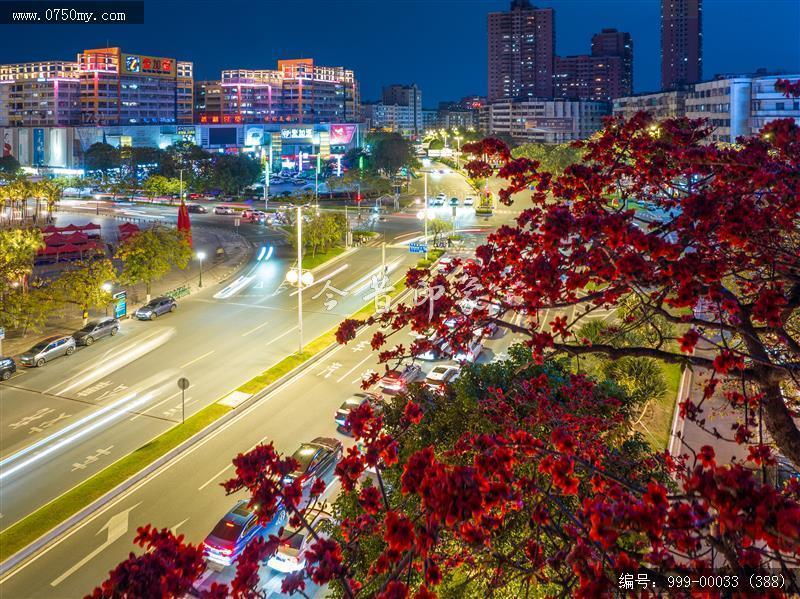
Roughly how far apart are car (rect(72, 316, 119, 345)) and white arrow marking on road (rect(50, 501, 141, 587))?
15.4 m

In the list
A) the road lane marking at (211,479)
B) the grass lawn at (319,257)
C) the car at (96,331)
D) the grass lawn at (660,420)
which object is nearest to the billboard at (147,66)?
the grass lawn at (319,257)

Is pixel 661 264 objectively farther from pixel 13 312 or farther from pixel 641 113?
pixel 13 312

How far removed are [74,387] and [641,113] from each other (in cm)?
2421

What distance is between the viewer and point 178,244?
41.3m

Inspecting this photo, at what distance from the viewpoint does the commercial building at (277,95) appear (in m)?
168

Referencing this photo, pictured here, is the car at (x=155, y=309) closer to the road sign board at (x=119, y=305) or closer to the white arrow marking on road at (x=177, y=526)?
the road sign board at (x=119, y=305)

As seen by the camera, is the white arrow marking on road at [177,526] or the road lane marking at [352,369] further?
the road lane marking at [352,369]

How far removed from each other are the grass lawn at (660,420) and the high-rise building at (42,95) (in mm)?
145256

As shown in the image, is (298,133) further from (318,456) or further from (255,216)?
(318,456)

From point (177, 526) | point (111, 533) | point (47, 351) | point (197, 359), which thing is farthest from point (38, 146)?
point (177, 526)

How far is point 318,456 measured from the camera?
62.1ft

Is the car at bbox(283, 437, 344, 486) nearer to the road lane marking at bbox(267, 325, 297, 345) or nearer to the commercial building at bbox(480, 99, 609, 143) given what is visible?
the road lane marking at bbox(267, 325, 297, 345)

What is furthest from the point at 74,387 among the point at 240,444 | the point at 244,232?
the point at 244,232

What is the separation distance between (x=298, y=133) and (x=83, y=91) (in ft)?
162
